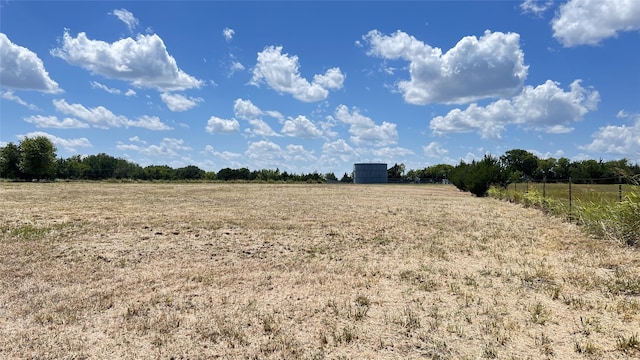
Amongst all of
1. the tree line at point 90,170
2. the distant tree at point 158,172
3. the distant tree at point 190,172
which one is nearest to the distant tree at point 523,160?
the tree line at point 90,170

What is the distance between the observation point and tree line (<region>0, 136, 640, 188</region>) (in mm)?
32406

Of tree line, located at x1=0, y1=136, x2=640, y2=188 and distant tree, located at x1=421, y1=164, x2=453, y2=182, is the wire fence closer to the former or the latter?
→ tree line, located at x1=0, y1=136, x2=640, y2=188

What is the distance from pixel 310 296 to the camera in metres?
5.48

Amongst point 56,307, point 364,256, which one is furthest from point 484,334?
point 56,307

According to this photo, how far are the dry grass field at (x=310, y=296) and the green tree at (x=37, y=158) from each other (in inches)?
2647

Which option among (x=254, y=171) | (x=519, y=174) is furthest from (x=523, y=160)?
(x=519, y=174)

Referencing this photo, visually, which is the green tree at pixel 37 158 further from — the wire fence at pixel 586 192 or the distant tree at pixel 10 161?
the wire fence at pixel 586 192

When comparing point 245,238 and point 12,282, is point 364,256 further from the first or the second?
point 12,282

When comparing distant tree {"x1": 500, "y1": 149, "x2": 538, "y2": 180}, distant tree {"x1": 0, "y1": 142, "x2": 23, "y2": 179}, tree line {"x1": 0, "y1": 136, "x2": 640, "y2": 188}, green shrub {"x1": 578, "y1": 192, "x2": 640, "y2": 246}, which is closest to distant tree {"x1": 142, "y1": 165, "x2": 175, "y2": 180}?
tree line {"x1": 0, "y1": 136, "x2": 640, "y2": 188}

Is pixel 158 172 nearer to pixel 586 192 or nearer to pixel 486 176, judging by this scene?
pixel 486 176

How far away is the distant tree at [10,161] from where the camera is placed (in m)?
67.1

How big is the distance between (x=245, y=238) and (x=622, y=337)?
7667 millimetres

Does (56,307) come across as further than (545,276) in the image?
No

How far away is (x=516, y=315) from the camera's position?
4.70 meters
